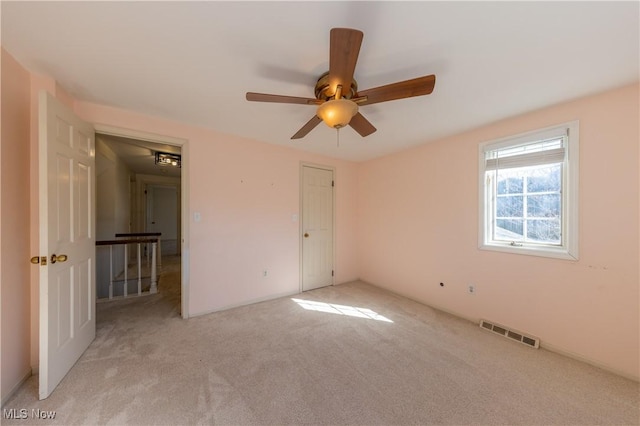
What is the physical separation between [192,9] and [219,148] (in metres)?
1.82

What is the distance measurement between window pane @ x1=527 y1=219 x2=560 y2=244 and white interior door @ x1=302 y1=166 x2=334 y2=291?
8.48ft

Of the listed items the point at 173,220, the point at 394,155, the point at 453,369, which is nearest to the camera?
the point at 453,369

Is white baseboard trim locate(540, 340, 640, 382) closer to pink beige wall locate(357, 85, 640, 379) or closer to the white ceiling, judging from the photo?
pink beige wall locate(357, 85, 640, 379)

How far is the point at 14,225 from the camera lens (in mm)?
1538

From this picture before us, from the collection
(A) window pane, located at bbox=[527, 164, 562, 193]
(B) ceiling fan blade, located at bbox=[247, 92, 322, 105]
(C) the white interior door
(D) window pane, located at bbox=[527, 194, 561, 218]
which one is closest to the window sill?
(D) window pane, located at bbox=[527, 194, 561, 218]

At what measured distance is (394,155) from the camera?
11.8ft

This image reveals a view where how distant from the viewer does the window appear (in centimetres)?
200

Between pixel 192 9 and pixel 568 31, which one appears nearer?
pixel 192 9

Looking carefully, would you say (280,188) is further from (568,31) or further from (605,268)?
(605,268)

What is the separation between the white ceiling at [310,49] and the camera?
1.15m

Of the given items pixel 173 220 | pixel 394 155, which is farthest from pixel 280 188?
pixel 173 220

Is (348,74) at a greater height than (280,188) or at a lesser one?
greater

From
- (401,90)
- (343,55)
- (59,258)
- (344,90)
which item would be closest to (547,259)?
(401,90)

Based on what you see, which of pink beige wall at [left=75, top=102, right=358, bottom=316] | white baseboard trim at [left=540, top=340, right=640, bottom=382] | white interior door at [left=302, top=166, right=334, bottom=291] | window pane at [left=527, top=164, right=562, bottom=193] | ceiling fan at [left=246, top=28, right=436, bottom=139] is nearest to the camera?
ceiling fan at [left=246, top=28, right=436, bottom=139]
